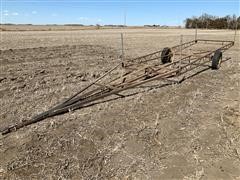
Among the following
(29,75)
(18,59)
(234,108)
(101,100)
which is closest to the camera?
(234,108)

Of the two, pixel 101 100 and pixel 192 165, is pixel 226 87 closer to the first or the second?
pixel 101 100

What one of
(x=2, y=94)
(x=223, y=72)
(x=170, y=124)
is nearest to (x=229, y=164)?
(x=170, y=124)

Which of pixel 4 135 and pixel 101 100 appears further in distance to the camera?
pixel 101 100

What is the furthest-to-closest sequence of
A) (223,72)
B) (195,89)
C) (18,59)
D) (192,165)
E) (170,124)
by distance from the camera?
(18,59) → (223,72) → (195,89) → (170,124) → (192,165)

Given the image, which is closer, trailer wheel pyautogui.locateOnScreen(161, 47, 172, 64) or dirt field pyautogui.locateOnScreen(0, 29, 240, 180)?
dirt field pyautogui.locateOnScreen(0, 29, 240, 180)

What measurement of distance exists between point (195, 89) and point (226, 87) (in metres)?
1.04

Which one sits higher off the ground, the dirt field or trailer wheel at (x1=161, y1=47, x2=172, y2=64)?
trailer wheel at (x1=161, y1=47, x2=172, y2=64)

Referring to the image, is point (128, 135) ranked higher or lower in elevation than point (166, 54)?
lower

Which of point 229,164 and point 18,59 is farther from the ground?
point 18,59

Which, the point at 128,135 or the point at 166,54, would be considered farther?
the point at 166,54

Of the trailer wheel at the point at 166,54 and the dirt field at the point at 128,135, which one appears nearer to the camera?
the dirt field at the point at 128,135

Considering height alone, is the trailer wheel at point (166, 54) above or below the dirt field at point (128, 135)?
above

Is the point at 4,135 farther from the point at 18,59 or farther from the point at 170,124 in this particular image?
the point at 18,59

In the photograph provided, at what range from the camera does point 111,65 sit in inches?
443
